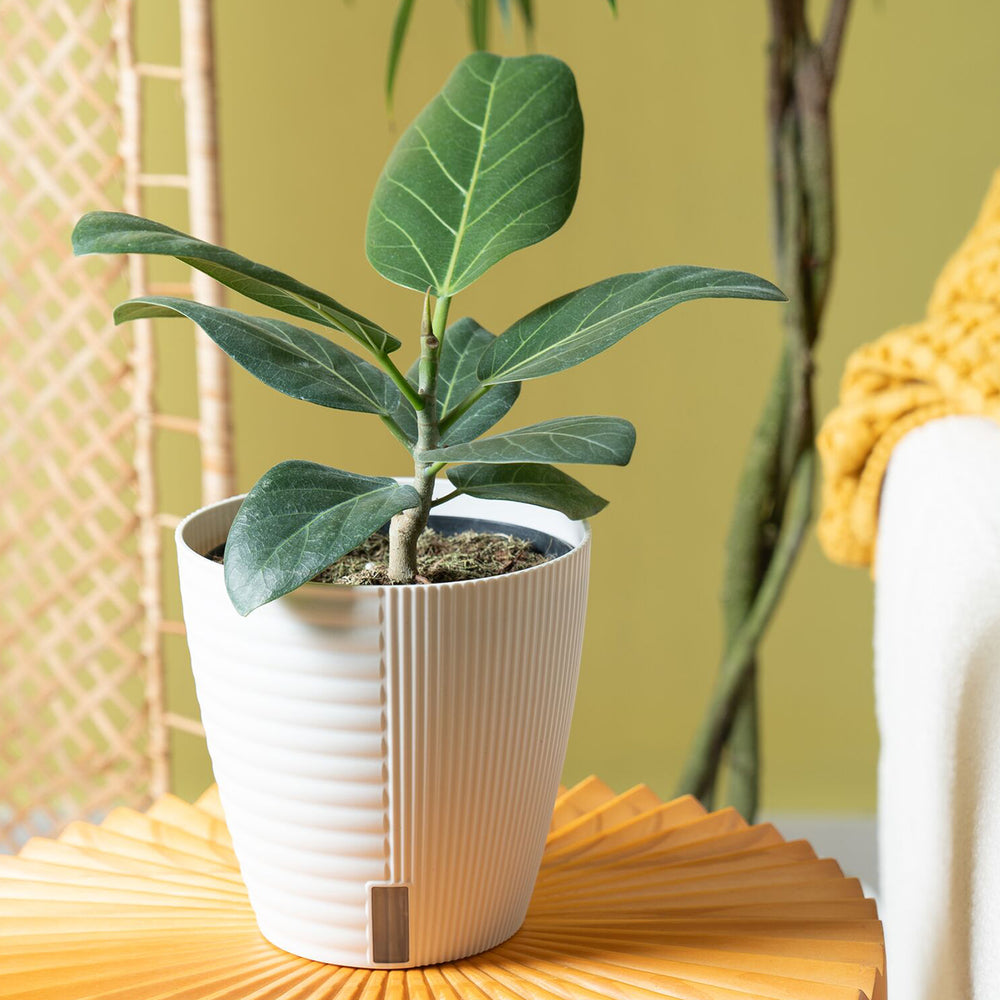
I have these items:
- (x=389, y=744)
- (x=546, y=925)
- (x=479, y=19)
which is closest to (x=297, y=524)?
(x=389, y=744)

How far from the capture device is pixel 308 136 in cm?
165

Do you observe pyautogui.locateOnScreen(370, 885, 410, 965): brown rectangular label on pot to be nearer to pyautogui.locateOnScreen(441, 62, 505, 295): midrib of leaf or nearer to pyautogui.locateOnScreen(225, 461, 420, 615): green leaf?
pyautogui.locateOnScreen(225, 461, 420, 615): green leaf

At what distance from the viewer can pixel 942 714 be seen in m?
0.73

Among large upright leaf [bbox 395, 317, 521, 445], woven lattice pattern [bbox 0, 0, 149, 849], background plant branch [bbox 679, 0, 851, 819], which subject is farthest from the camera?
woven lattice pattern [bbox 0, 0, 149, 849]

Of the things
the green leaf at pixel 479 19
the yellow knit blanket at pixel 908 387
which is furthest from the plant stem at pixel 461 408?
the green leaf at pixel 479 19

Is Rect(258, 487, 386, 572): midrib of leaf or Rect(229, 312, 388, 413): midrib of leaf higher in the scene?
Rect(229, 312, 388, 413): midrib of leaf

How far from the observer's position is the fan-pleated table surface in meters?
0.53

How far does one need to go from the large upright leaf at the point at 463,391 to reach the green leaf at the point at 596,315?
0.10 ft

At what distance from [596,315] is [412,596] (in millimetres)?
160

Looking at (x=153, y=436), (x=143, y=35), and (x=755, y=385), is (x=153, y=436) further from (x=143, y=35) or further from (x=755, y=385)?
(x=755, y=385)

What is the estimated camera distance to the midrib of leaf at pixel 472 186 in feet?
1.73

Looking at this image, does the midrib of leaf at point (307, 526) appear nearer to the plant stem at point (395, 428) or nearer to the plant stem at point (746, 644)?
the plant stem at point (395, 428)

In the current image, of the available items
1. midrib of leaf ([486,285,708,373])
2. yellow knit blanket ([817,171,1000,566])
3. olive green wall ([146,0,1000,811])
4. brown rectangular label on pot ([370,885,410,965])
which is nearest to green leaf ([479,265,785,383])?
midrib of leaf ([486,285,708,373])

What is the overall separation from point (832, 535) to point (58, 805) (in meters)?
1.26
